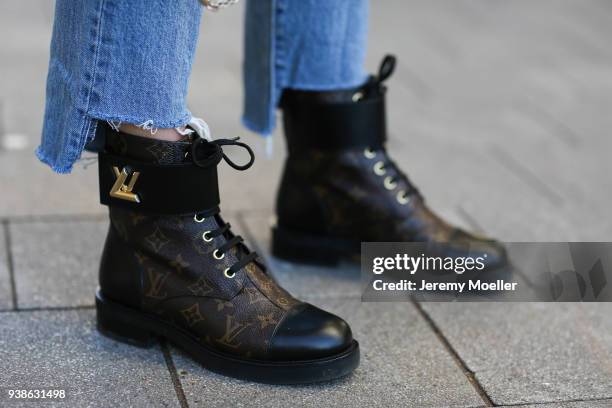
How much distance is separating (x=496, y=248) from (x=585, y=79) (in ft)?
5.53

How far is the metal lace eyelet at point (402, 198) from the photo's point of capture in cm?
174

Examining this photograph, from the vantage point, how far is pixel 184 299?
55.8 inches

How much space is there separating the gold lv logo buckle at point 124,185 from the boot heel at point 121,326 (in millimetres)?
190

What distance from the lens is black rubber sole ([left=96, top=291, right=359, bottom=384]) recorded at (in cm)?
137

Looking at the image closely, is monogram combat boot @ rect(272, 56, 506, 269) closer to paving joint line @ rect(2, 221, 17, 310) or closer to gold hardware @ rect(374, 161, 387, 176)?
gold hardware @ rect(374, 161, 387, 176)

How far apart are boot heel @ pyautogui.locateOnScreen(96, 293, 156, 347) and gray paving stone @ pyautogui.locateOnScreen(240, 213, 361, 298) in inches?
13.1

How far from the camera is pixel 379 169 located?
1.74 metres

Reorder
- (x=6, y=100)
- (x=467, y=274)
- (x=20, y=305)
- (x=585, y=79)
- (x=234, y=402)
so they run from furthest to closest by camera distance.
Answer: (x=585, y=79)
(x=6, y=100)
(x=467, y=274)
(x=20, y=305)
(x=234, y=402)

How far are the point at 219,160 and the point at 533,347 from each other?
61 centimetres

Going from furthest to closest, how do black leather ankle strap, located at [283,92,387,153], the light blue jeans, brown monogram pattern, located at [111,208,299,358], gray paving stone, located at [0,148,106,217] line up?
gray paving stone, located at [0,148,106,217] → black leather ankle strap, located at [283,92,387,153] → brown monogram pattern, located at [111,208,299,358] → the light blue jeans

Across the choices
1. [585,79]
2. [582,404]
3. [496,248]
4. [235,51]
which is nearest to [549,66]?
[585,79]

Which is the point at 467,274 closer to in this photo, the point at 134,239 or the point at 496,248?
the point at 496,248

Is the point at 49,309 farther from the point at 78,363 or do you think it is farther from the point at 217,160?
the point at 217,160

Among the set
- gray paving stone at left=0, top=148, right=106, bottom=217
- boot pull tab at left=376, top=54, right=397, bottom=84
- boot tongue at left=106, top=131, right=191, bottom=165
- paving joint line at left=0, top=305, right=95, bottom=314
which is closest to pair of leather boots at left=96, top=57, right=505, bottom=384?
boot tongue at left=106, top=131, right=191, bottom=165
